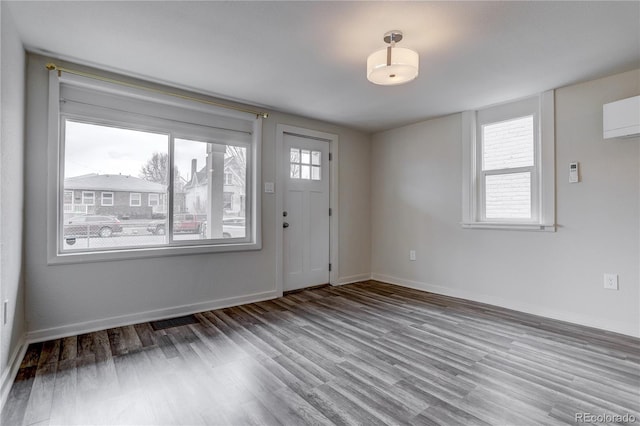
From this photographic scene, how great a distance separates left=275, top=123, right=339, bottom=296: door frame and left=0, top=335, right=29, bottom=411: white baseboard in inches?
92.7

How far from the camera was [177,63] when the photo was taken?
2719mm

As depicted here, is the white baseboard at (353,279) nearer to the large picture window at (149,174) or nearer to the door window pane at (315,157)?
the large picture window at (149,174)

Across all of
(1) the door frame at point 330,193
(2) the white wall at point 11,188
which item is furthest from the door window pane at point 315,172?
(2) the white wall at point 11,188

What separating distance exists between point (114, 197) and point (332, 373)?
253 cm

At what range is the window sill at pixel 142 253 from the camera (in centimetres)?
269

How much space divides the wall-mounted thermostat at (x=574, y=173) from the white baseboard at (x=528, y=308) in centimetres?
130

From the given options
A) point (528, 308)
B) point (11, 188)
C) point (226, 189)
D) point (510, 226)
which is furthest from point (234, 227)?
point (528, 308)

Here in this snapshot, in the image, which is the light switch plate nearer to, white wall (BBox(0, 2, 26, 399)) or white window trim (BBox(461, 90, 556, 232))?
white wall (BBox(0, 2, 26, 399))

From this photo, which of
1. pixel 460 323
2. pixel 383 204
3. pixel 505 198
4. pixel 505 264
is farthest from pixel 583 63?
pixel 383 204

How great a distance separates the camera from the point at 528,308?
3.39 meters

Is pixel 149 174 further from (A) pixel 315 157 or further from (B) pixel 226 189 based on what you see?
(A) pixel 315 157

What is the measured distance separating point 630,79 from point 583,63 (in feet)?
1.79

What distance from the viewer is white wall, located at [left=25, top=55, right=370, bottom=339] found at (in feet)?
8.36

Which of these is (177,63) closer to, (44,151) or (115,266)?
(44,151)
